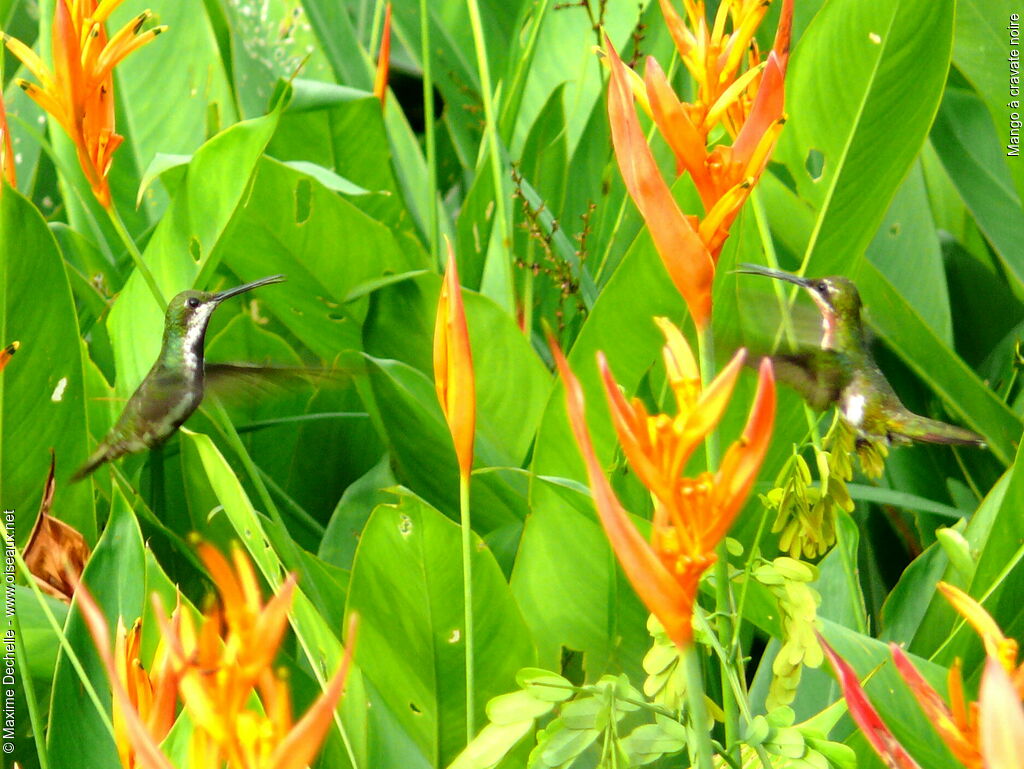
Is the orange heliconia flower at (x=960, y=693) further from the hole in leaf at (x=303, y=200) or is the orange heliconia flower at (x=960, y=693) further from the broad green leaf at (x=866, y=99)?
the hole in leaf at (x=303, y=200)

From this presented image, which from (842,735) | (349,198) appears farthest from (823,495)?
(349,198)

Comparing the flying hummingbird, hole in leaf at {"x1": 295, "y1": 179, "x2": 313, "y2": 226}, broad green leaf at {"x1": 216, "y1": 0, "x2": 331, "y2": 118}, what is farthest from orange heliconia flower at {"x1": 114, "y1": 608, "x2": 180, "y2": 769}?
broad green leaf at {"x1": 216, "y1": 0, "x2": 331, "y2": 118}

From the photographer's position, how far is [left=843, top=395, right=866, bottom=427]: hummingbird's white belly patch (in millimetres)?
760

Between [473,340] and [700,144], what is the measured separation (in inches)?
17.7

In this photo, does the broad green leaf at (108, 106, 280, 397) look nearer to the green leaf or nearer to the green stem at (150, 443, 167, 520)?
the green stem at (150, 443, 167, 520)

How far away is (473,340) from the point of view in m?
0.99

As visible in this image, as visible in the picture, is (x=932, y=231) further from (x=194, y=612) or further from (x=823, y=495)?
(x=194, y=612)

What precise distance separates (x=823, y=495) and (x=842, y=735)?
215 mm

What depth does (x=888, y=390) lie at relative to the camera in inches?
33.1

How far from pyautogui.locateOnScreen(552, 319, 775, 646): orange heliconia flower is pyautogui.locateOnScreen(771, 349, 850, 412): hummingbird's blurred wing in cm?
37

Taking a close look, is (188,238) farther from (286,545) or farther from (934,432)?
(934,432)

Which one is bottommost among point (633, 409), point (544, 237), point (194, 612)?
point (194, 612)

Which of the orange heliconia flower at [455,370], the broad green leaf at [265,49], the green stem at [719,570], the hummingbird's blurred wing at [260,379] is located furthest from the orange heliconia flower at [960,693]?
the broad green leaf at [265,49]

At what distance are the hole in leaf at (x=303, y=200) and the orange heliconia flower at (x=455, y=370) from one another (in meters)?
0.54
